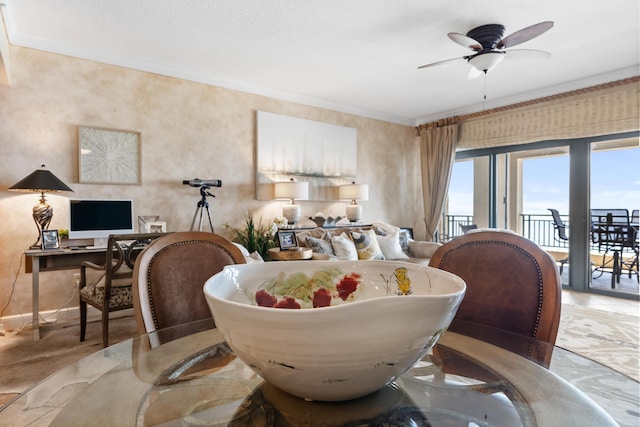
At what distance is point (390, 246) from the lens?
4.46 m

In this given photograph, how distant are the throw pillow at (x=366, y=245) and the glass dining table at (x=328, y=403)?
318 centimetres

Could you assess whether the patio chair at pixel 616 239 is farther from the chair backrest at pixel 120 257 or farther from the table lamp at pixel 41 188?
the table lamp at pixel 41 188

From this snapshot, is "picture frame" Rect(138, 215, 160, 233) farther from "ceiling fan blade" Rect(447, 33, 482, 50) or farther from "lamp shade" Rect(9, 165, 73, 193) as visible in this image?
"ceiling fan blade" Rect(447, 33, 482, 50)

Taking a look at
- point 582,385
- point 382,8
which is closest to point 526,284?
point 582,385

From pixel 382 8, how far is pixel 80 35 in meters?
2.61

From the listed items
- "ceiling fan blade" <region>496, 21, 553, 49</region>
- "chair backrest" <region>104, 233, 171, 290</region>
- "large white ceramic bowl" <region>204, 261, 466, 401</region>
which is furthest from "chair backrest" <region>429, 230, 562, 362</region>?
"chair backrest" <region>104, 233, 171, 290</region>

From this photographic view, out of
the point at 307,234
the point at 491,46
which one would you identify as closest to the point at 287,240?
the point at 307,234

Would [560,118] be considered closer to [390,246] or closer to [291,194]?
[390,246]

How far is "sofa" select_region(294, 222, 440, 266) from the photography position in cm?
395

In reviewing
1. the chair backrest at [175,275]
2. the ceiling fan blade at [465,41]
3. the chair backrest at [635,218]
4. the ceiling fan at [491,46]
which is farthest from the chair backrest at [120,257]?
the chair backrest at [635,218]

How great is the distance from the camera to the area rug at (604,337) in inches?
92.4

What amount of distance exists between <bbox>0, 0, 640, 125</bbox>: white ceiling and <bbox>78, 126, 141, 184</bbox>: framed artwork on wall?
0.73m

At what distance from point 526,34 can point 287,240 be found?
2.86m

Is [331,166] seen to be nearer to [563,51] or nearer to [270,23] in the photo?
[270,23]
